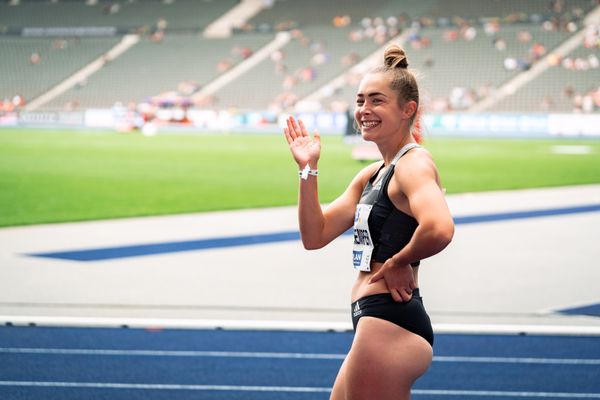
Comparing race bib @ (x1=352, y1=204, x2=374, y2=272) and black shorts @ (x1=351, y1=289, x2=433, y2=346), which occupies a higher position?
race bib @ (x1=352, y1=204, x2=374, y2=272)

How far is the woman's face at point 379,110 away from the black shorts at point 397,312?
539mm

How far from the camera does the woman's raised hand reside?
3.35 m

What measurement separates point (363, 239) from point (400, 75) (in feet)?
1.86

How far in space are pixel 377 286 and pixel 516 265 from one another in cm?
720

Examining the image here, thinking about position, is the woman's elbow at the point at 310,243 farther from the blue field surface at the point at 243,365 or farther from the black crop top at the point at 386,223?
the blue field surface at the point at 243,365

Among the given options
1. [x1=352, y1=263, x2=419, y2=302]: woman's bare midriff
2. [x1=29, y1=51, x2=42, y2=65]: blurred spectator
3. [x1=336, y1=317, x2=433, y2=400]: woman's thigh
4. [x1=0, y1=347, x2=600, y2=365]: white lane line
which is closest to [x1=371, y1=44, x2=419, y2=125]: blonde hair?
[x1=352, y1=263, x2=419, y2=302]: woman's bare midriff

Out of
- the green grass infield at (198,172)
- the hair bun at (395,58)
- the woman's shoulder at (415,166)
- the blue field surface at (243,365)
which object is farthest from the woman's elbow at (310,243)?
the green grass infield at (198,172)

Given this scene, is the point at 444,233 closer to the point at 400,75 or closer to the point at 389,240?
the point at 389,240

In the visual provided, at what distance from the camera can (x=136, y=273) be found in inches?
371

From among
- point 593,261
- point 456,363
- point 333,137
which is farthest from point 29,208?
point 333,137

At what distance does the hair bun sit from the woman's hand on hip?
26.4 inches

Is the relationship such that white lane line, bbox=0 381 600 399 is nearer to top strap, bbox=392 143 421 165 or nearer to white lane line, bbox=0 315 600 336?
white lane line, bbox=0 315 600 336

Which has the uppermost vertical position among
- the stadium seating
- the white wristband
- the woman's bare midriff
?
the stadium seating

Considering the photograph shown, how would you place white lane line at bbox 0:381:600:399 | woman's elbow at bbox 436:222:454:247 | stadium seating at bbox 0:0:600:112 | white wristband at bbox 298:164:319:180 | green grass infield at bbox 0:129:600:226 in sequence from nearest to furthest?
woman's elbow at bbox 436:222:454:247, white wristband at bbox 298:164:319:180, white lane line at bbox 0:381:600:399, green grass infield at bbox 0:129:600:226, stadium seating at bbox 0:0:600:112
